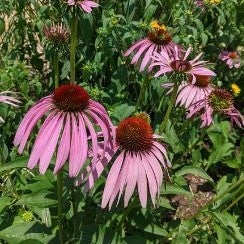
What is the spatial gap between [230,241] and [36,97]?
1.05 meters

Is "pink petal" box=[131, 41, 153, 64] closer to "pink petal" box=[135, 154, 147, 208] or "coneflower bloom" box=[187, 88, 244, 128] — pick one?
"coneflower bloom" box=[187, 88, 244, 128]

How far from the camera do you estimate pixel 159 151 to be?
1.17 m

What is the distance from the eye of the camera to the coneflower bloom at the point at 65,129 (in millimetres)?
953

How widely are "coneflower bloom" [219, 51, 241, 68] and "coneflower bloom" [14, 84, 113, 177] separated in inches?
65.0

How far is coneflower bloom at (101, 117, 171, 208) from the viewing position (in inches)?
42.3

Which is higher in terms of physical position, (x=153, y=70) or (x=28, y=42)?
(x=153, y=70)

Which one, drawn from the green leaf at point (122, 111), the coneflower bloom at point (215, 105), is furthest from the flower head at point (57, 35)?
the coneflower bloom at point (215, 105)

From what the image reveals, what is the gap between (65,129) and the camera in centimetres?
99

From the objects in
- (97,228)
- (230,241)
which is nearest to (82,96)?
(97,228)

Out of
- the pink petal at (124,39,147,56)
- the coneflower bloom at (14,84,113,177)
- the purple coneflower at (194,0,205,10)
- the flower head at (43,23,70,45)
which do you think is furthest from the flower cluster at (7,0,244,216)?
the purple coneflower at (194,0,205,10)

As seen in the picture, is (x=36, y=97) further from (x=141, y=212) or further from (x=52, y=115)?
(x=52, y=115)

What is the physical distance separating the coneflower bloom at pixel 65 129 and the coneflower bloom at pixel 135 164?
0.07 meters

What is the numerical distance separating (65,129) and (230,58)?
1864 mm

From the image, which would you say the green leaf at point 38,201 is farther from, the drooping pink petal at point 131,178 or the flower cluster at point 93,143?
the drooping pink petal at point 131,178
